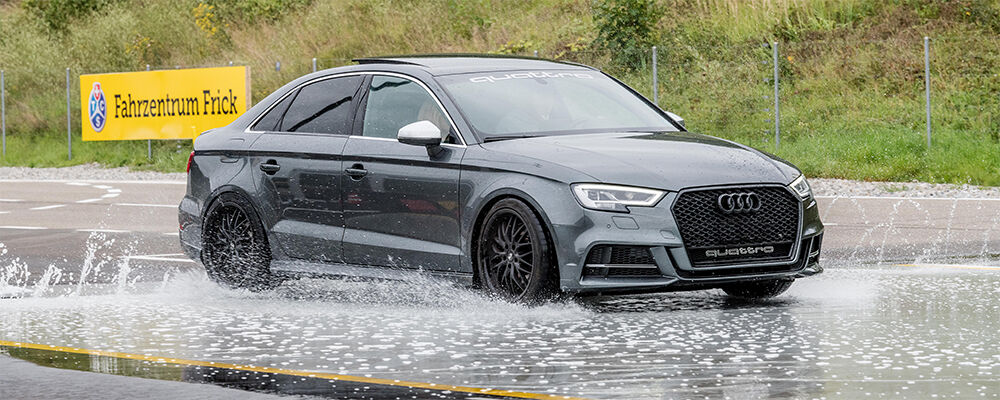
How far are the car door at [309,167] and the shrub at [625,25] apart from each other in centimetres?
1760

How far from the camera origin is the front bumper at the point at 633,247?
29.3ft

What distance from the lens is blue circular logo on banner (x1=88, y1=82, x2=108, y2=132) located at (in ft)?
106

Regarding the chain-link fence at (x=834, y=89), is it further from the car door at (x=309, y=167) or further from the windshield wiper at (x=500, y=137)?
the windshield wiper at (x=500, y=137)

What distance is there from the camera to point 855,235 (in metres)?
15.0

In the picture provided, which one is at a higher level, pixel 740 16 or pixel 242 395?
pixel 740 16

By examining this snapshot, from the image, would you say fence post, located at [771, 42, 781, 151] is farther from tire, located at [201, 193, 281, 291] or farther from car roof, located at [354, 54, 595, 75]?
tire, located at [201, 193, 281, 291]

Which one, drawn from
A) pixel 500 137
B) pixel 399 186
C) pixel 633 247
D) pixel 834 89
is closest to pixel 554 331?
pixel 633 247

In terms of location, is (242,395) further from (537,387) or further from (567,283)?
(567,283)

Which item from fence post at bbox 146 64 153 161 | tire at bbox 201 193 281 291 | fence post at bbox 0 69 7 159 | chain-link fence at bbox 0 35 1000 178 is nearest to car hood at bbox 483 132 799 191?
tire at bbox 201 193 281 291

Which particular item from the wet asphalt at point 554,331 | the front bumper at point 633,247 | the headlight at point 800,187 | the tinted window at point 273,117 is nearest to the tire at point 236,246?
the wet asphalt at point 554,331

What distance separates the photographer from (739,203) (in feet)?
29.9

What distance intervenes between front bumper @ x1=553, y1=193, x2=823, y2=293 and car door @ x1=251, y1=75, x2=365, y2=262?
1.92m

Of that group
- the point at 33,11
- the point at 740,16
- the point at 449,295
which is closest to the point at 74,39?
the point at 33,11

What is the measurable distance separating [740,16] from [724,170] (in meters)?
21.1
